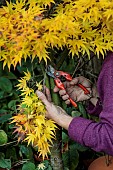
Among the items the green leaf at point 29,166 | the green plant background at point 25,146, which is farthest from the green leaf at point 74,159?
the green leaf at point 29,166

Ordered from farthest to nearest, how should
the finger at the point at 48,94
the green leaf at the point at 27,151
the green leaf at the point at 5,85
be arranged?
1. the green leaf at the point at 5,85
2. the green leaf at the point at 27,151
3. the finger at the point at 48,94

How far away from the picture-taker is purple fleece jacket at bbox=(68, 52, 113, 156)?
4.74 feet

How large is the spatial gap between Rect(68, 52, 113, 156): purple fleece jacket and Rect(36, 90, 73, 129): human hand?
4 cm

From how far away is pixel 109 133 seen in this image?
1437mm

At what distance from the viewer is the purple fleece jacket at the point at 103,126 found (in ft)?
4.74

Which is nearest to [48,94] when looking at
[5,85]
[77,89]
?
[77,89]

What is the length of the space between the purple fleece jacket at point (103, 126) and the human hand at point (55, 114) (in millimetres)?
43

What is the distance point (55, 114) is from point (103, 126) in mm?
245

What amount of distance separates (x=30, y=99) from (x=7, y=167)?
552 millimetres

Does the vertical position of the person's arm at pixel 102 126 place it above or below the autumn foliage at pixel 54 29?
below

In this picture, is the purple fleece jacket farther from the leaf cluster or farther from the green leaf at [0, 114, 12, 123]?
the green leaf at [0, 114, 12, 123]

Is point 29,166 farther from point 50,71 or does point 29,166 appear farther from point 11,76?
point 11,76

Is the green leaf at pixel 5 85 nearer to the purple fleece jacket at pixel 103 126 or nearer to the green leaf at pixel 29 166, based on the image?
the green leaf at pixel 29 166

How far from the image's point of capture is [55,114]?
1.63 m
